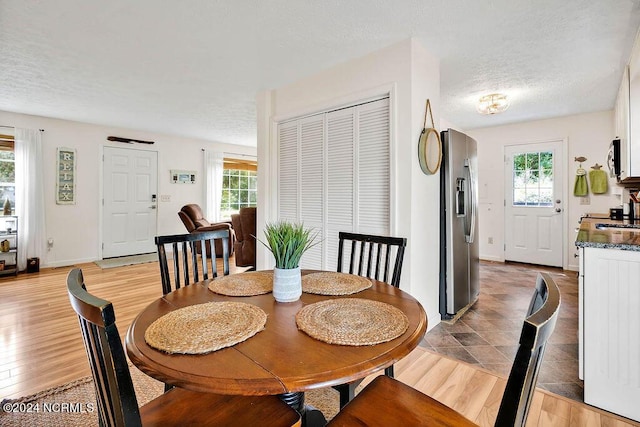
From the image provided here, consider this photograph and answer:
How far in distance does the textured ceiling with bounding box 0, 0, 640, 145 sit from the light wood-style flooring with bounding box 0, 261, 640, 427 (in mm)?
2349

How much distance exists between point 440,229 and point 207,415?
2.47m

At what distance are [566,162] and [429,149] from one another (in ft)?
11.5

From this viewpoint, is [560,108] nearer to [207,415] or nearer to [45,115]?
[207,415]

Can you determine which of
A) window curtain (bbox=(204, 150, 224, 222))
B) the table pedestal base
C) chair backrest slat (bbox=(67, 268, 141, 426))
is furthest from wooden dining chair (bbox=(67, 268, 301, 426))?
window curtain (bbox=(204, 150, 224, 222))

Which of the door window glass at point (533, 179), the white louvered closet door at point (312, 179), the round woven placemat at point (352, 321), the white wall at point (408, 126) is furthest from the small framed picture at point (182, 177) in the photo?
the door window glass at point (533, 179)

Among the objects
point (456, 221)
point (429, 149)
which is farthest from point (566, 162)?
point (429, 149)

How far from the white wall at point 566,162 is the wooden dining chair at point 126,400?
5281 mm

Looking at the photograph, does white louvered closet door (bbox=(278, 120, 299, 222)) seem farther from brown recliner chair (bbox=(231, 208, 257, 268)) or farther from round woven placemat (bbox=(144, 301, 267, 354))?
round woven placemat (bbox=(144, 301, 267, 354))

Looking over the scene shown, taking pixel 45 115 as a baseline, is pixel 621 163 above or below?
below

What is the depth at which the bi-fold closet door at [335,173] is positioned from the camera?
8.93 feet

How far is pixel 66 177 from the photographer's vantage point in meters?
5.04

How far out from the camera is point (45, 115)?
4691 mm

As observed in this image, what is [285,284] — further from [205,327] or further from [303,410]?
[303,410]

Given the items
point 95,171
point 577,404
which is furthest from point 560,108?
point 95,171
